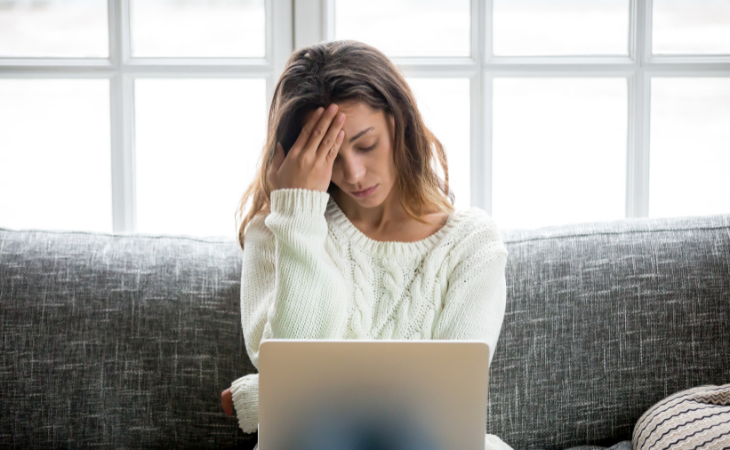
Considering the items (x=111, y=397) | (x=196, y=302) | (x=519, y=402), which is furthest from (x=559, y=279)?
(x=111, y=397)

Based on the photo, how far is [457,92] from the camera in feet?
5.83

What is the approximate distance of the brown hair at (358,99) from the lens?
1.16 metres

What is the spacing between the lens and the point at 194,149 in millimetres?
1844

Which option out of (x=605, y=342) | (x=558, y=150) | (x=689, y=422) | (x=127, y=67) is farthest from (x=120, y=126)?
(x=689, y=422)

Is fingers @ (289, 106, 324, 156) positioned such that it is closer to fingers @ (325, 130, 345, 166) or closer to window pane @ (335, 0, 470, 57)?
fingers @ (325, 130, 345, 166)

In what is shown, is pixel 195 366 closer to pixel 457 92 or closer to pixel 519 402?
pixel 519 402

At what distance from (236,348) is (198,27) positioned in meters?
0.99

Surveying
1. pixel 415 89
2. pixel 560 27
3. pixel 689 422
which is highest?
pixel 560 27

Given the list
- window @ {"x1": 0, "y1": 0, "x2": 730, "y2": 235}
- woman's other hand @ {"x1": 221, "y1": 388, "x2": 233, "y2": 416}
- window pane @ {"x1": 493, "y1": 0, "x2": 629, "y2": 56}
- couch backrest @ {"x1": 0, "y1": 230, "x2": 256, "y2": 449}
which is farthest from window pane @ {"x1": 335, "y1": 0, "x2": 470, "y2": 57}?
woman's other hand @ {"x1": 221, "y1": 388, "x2": 233, "y2": 416}

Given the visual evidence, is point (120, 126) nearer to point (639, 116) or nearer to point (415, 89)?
→ point (415, 89)

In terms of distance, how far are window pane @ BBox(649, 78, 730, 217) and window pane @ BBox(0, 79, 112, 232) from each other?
167 centimetres

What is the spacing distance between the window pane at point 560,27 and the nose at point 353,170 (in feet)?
2.64

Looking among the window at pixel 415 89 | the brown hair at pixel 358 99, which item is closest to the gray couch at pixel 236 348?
the brown hair at pixel 358 99

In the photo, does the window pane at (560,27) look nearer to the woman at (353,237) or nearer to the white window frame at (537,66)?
the white window frame at (537,66)
